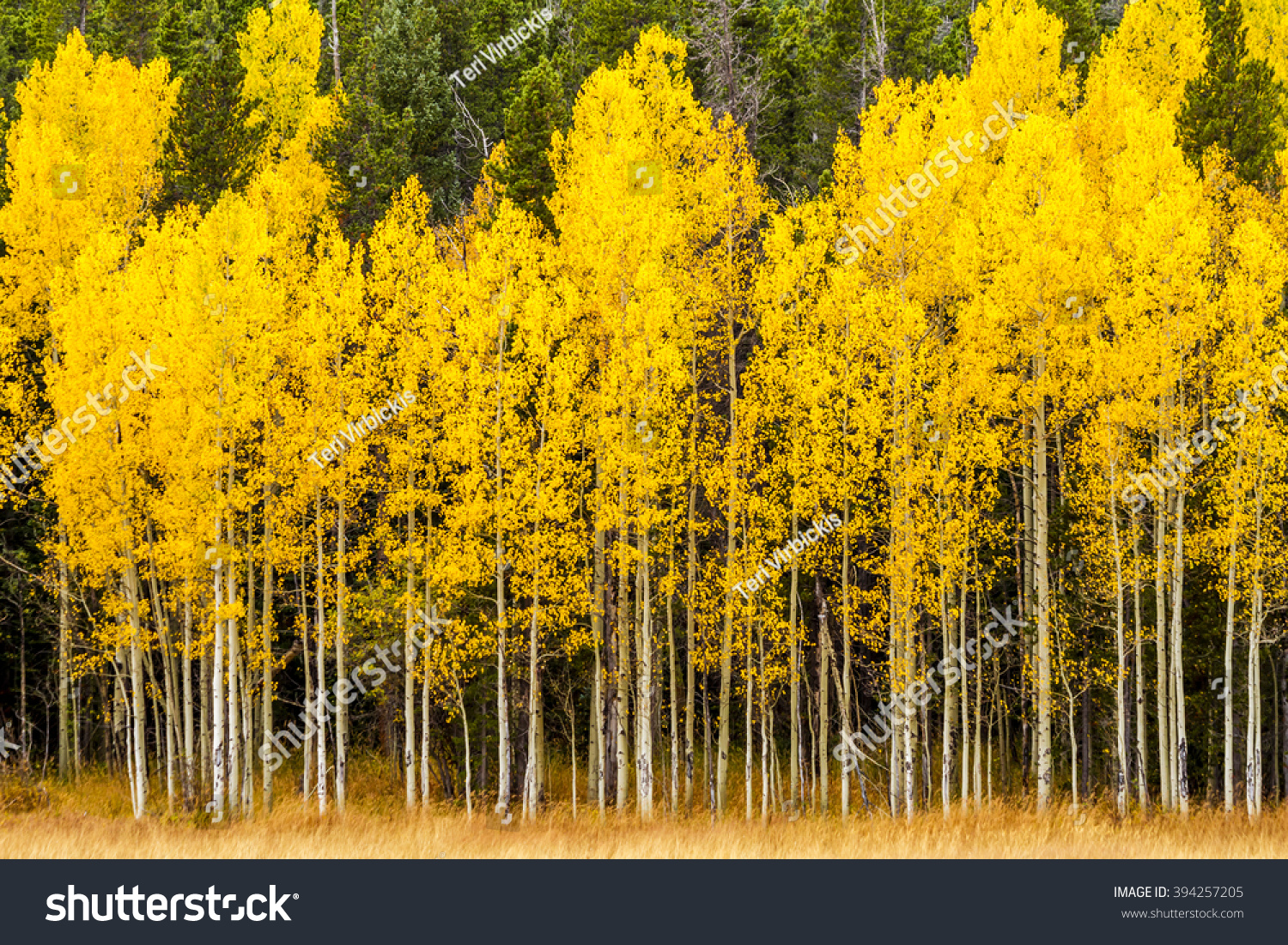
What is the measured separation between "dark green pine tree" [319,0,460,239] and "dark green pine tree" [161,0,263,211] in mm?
2000

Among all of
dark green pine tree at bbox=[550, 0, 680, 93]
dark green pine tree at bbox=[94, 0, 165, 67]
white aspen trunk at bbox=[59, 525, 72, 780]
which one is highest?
dark green pine tree at bbox=[94, 0, 165, 67]

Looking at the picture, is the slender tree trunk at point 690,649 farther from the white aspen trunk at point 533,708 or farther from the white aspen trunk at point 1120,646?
the white aspen trunk at point 1120,646

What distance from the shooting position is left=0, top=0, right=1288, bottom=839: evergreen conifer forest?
72.0ft

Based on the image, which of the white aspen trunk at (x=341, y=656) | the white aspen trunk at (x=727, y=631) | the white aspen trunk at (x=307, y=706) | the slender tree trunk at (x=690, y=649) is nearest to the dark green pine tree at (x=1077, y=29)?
the white aspen trunk at (x=727, y=631)

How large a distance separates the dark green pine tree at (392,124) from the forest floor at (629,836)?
13.2m

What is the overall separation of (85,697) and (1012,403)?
82.6 feet

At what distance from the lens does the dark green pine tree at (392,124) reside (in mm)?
30391

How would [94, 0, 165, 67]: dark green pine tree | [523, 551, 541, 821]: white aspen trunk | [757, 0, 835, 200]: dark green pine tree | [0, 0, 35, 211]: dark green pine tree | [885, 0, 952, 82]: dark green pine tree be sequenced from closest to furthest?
[523, 551, 541, 821]: white aspen trunk, [757, 0, 835, 200]: dark green pine tree, [885, 0, 952, 82]: dark green pine tree, [94, 0, 165, 67]: dark green pine tree, [0, 0, 35, 211]: dark green pine tree

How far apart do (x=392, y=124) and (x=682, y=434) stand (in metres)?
12.5

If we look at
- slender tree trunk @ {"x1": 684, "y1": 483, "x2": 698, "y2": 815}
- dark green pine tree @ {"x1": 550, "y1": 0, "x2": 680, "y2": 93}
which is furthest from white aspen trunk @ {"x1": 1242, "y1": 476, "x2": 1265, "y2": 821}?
dark green pine tree @ {"x1": 550, "y1": 0, "x2": 680, "y2": 93}

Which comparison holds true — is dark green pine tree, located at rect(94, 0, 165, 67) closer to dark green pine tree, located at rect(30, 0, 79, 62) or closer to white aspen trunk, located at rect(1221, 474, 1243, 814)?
dark green pine tree, located at rect(30, 0, 79, 62)

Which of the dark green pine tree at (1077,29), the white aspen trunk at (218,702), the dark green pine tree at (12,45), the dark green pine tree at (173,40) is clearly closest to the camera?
the white aspen trunk at (218,702)

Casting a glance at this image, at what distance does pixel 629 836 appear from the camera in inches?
771

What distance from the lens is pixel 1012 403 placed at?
2194 cm
